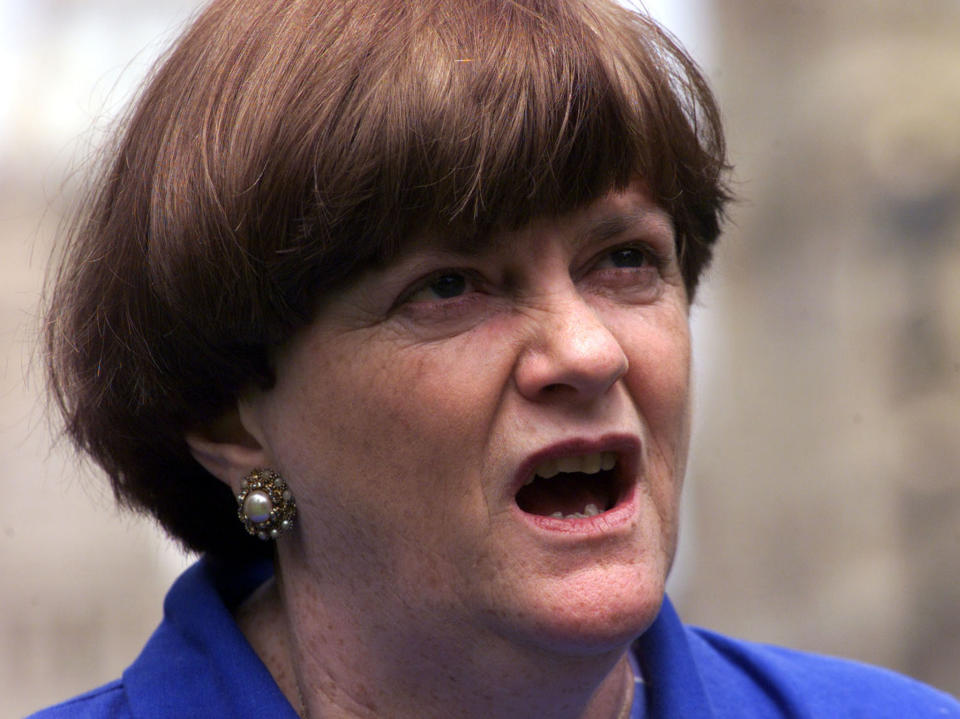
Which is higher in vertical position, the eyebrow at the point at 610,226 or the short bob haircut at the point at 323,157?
the short bob haircut at the point at 323,157

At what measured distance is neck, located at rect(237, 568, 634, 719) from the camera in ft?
6.48

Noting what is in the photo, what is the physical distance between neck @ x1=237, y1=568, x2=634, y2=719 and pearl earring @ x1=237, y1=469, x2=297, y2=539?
12cm

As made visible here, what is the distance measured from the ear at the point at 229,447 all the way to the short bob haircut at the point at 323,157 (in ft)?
0.07

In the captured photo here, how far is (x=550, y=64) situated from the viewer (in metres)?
1.91

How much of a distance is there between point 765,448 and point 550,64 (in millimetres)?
4246

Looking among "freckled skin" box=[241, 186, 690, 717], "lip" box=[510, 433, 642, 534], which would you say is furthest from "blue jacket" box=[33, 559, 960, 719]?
"lip" box=[510, 433, 642, 534]

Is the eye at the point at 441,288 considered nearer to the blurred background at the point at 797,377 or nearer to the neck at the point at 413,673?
the neck at the point at 413,673

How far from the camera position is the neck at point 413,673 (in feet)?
6.48

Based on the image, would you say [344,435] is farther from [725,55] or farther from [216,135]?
[725,55]

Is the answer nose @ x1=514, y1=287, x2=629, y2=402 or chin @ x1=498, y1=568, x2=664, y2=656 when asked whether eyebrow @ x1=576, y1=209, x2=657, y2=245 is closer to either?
nose @ x1=514, y1=287, x2=629, y2=402

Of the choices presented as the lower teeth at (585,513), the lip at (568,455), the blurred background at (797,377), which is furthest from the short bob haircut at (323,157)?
the blurred background at (797,377)

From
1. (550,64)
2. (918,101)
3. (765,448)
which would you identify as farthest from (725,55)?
(550,64)

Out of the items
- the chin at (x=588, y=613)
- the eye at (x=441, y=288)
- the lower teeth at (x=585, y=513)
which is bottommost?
the chin at (x=588, y=613)

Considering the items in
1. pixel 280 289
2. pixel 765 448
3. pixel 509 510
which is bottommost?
pixel 765 448
